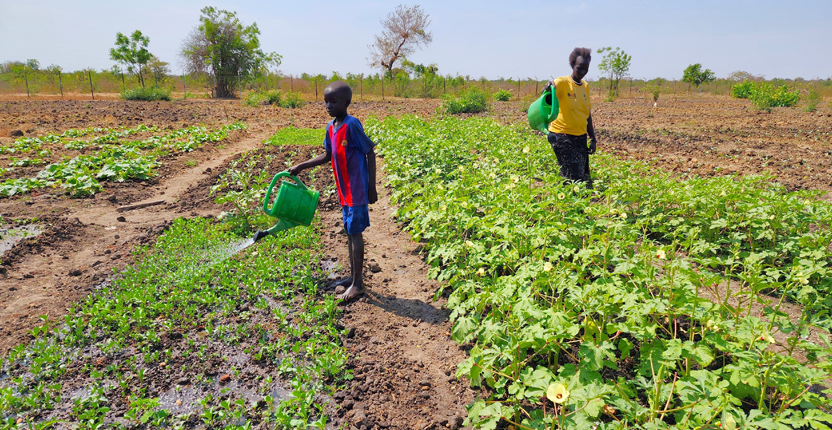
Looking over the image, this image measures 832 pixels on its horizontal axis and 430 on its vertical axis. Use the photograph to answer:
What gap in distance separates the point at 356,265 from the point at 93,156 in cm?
782

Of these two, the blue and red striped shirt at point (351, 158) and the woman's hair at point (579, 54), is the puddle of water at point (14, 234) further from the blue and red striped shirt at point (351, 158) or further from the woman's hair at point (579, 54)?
the woman's hair at point (579, 54)

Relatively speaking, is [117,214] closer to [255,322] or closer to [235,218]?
[235,218]

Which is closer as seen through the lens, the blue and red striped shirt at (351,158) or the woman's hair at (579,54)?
the blue and red striped shirt at (351,158)

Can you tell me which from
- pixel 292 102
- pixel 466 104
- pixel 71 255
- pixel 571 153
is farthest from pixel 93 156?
pixel 292 102

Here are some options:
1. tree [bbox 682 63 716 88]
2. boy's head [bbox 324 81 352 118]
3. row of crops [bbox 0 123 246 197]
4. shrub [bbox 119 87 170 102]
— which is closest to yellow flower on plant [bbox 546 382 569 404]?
boy's head [bbox 324 81 352 118]

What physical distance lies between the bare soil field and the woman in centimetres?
200

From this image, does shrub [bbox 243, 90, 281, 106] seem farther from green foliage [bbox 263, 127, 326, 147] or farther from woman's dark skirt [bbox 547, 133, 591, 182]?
woman's dark skirt [bbox 547, 133, 591, 182]

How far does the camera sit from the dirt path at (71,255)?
11.5 ft

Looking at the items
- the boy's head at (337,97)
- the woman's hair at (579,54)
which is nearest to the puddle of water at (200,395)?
the boy's head at (337,97)

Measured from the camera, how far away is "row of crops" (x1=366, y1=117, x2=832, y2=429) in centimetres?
195

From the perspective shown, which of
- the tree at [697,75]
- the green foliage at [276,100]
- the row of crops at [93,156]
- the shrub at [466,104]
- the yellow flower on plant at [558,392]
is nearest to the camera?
the yellow flower on plant at [558,392]

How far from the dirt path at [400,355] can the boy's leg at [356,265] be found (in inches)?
3.3

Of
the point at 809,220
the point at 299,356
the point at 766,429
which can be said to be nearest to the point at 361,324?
the point at 299,356

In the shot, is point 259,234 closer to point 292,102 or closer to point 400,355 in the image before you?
point 400,355
